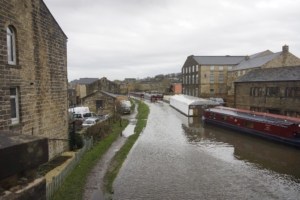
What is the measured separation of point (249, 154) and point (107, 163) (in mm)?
9133

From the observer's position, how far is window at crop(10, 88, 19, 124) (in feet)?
30.5

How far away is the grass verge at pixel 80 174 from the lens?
854 centimetres

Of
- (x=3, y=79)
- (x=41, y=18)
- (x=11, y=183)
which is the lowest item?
(x=11, y=183)

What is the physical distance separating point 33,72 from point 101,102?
62.7 ft

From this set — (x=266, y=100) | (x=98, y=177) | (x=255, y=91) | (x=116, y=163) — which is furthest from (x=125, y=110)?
(x=98, y=177)

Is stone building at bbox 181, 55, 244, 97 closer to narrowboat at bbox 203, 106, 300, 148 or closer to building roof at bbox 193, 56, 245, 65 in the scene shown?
building roof at bbox 193, 56, 245, 65

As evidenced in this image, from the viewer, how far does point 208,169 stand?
477 inches

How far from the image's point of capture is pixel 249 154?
14984 millimetres

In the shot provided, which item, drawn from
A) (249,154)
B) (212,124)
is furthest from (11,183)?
(212,124)

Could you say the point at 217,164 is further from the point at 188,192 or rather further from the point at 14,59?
the point at 14,59

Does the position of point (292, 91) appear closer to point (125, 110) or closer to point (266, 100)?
point (266, 100)

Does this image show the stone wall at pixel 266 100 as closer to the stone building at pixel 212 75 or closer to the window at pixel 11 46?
the stone building at pixel 212 75

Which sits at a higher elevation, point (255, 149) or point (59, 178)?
point (59, 178)

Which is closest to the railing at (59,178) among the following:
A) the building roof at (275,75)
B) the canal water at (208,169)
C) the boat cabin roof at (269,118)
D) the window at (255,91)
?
the canal water at (208,169)
